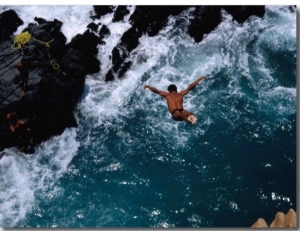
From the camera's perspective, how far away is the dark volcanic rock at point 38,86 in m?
8.38

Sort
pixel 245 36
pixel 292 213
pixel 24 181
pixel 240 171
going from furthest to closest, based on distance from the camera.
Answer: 1. pixel 245 36
2. pixel 24 181
3. pixel 240 171
4. pixel 292 213

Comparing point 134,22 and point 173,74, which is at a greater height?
point 134,22

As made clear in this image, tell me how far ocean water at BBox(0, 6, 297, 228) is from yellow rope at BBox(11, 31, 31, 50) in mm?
1385

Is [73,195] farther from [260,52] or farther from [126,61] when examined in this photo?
[260,52]

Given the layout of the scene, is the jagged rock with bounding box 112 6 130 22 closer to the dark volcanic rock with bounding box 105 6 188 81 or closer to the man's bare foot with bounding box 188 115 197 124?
the dark volcanic rock with bounding box 105 6 188 81

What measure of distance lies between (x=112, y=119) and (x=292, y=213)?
445 cm

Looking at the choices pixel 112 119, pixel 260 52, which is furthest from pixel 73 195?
pixel 260 52

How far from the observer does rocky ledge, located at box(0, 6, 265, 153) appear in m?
8.43

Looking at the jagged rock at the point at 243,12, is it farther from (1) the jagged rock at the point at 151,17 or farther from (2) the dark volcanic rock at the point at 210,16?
(1) the jagged rock at the point at 151,17

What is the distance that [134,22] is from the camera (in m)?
10.3

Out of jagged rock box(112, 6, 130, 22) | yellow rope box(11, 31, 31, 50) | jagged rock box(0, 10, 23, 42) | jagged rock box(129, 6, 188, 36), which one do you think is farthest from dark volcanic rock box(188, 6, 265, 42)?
jagged rock box(0, 10, 23, 42)

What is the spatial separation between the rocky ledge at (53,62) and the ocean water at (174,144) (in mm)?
220

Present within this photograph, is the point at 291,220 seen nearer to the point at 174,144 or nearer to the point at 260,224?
the point at 260,224

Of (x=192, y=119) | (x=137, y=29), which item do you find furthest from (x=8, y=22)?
(x=192, y=119)
